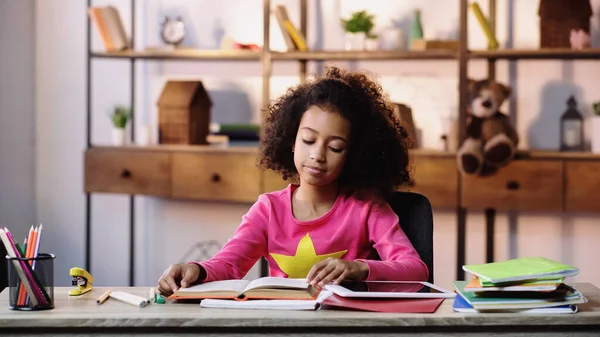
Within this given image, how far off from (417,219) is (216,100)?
2506 mm

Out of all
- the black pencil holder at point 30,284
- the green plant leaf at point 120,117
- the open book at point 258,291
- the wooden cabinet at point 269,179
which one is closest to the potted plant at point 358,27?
the wooden cabinet at point 269,179

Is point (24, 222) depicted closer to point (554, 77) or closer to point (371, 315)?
point (554, 77)

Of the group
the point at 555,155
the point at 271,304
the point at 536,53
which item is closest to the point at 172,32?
the point at 536,53

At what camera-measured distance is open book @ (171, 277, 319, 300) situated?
1.56 meters

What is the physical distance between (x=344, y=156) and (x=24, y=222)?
3011 millimetres

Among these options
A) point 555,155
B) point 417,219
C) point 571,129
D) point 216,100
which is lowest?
point 417,219

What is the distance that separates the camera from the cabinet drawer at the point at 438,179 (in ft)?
12.1

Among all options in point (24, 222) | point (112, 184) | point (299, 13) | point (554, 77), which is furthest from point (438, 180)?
point (24, 222)

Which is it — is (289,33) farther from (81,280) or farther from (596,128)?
(81,280)

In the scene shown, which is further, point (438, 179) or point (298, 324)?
point (438, 179)

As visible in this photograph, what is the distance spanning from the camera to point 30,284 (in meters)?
1.53

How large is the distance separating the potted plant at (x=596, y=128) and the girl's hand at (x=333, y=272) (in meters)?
2.27

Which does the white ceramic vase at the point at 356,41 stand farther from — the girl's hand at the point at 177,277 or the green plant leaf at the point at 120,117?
the girl's hand at the point at 177,277

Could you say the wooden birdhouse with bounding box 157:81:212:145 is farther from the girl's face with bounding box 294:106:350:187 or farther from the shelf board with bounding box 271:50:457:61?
the girl's face with bounding box 294:106:350:187
